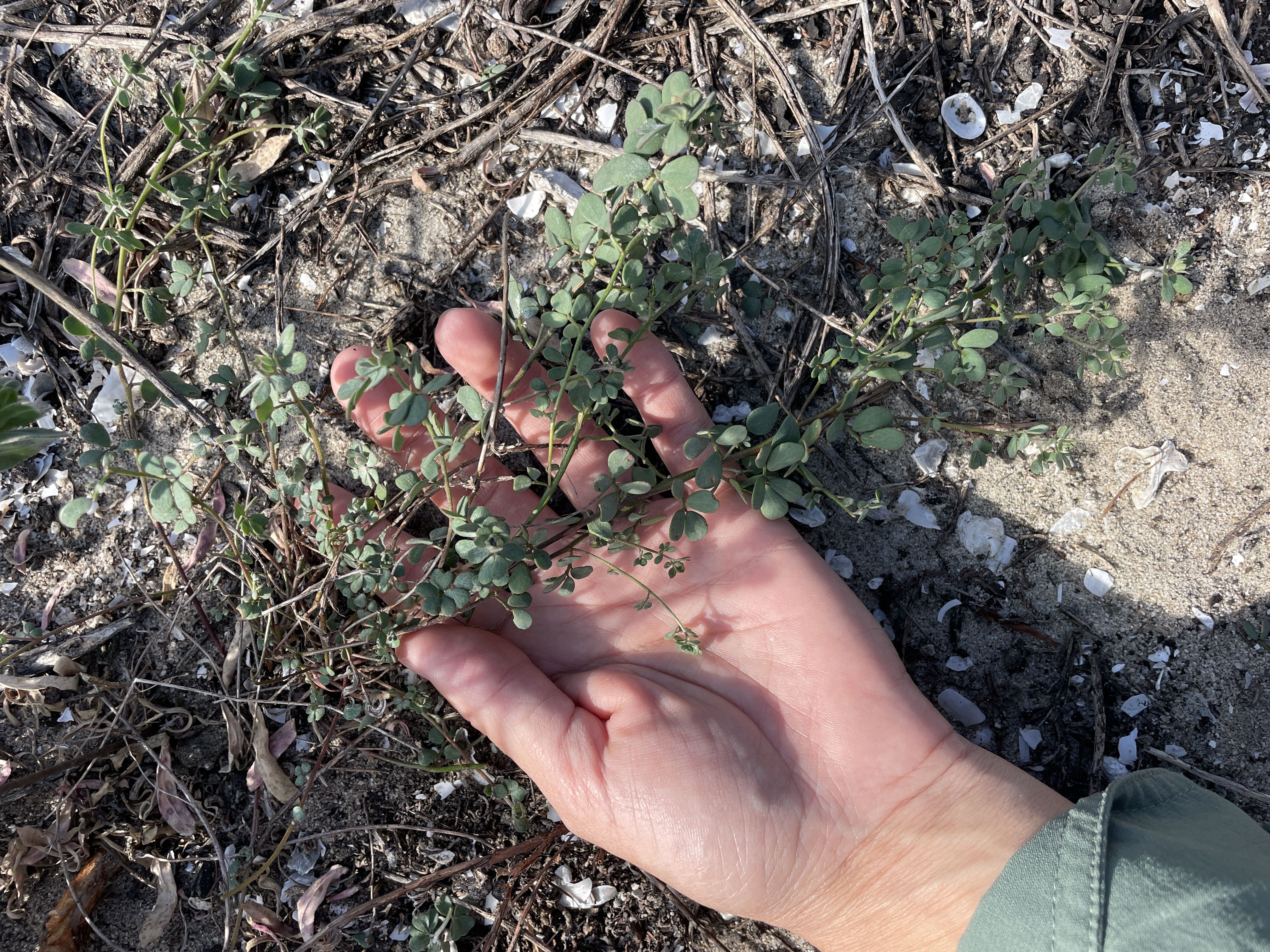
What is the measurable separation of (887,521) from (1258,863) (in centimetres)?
108

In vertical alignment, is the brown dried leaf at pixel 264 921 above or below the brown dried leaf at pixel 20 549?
below

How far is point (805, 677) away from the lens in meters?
1.99

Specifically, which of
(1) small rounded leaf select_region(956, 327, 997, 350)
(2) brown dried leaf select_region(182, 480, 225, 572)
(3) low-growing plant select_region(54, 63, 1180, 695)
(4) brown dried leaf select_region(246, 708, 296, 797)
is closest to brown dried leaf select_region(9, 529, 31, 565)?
(3) low-growing plant select_region(54, 63, 1180, 695)

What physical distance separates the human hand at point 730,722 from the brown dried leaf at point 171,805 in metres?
0.82

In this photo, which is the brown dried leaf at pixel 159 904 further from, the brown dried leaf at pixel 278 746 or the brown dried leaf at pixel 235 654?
the brown dried leaf at pixel 235 654

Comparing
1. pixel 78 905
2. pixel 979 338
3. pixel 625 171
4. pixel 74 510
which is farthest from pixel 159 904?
pixel 979 338

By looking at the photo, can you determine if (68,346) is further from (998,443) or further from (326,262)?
(998,443)

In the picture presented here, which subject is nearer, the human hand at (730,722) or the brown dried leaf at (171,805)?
the human hand at (730,722)

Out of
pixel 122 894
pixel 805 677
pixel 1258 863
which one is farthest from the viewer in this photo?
pixel 122 894

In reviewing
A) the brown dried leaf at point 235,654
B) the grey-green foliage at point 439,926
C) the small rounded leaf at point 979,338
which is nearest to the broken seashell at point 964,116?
the small rounded leaf at point 979,338

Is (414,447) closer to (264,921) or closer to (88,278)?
(88,278)

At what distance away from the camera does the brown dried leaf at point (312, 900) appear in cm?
213

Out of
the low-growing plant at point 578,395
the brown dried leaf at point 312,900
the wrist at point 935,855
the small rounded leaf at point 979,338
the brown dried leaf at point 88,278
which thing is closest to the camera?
the low-growing plant at point 578,395

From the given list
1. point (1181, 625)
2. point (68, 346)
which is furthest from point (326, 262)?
point (1181, 625)
